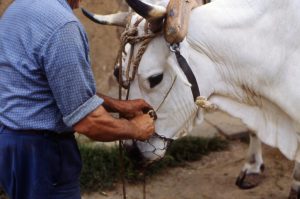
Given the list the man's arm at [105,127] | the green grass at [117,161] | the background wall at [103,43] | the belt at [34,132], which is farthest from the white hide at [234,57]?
the background wall at [103,43]

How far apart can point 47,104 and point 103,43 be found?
2.97 meters

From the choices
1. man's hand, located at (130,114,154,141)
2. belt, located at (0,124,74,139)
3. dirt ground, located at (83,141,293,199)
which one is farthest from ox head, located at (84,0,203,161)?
dirt ground, located at (83,141,293,199)

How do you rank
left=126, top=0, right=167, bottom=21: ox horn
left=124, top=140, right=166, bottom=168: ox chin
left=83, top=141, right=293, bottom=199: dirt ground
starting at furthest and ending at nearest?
1. left=83, top=141, right=293, bottom=199: dirt ground
2. left=124, top=140, right=166, bottom=168: ox chin
3. left=126, top=0, right=167, bottom=21: ox horn

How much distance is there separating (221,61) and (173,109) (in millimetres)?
336

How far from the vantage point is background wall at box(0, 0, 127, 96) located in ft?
17.2

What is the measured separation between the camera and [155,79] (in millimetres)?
2916

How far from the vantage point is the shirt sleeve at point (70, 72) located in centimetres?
222

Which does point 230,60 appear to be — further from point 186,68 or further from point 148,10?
point 148,10

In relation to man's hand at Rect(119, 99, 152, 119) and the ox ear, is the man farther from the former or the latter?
the ox ear

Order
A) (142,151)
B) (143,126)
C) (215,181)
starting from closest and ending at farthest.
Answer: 1. (143,126)
2. (142,151)
3. (215,181)

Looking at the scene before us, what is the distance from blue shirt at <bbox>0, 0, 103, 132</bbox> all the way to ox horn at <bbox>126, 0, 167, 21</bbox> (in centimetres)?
35

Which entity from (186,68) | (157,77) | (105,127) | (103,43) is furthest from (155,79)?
(103,43)

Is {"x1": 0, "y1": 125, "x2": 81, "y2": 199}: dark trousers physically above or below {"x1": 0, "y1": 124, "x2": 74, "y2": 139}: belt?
below

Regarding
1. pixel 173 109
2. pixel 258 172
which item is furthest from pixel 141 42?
pixel 258 172
